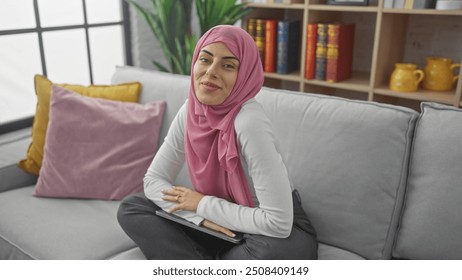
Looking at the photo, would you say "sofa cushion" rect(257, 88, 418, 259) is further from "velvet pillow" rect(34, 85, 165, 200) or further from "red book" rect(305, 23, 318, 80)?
"red book" rect(305, 23, 318, 80)

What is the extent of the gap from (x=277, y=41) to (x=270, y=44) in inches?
1.7

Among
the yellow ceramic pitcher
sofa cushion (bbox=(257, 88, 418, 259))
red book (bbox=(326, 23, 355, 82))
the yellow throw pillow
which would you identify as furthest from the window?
the yellow ceramic pitcher

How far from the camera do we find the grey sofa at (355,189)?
3.79 feet

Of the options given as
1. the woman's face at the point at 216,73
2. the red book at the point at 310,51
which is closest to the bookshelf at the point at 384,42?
the red book at the point at 310,51

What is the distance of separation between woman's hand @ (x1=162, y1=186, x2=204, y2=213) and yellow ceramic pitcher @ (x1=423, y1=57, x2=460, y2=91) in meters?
1.49

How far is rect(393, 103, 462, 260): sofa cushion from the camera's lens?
113cm

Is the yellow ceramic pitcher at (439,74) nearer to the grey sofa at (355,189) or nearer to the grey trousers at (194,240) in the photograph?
the grey sofa at (355,189)

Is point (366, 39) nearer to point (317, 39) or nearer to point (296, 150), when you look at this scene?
point (317, 39)

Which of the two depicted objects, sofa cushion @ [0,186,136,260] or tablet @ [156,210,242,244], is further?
sofa cushion @ [0,186,136,260]

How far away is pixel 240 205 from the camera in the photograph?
1160mm

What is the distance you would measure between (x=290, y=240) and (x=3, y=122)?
176cm

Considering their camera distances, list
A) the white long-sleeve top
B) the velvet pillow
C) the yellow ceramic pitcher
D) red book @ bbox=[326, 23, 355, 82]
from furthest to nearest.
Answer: red book @ bbox=[326, 23, 355, 82], the yellow ceramic pitcher, the velvet pillow, the white long-sleeve top

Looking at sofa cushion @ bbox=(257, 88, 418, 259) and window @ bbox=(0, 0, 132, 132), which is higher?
window @ bbox=(0, 0, 132, 132)
